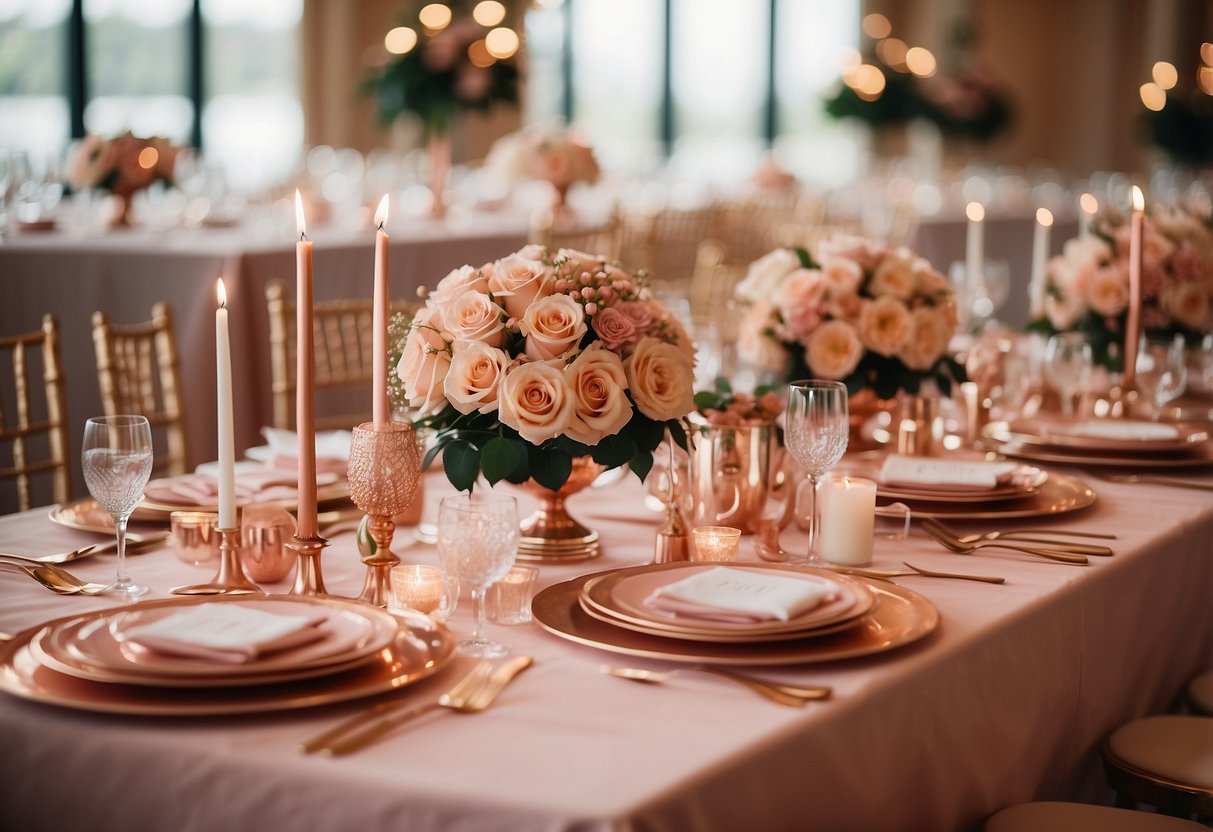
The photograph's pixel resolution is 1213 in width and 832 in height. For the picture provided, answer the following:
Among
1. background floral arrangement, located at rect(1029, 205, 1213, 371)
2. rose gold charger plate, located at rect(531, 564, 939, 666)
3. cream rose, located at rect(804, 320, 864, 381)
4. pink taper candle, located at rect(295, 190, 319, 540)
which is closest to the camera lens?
rose gold charger plate, located at rect(531, 564, 939, 666)

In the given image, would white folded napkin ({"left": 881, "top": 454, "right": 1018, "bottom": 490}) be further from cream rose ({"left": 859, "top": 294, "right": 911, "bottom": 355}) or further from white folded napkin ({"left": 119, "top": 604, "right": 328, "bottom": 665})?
white folded napkin ({"left": 119, "top": 604, "right": 328, "bottom": 665})

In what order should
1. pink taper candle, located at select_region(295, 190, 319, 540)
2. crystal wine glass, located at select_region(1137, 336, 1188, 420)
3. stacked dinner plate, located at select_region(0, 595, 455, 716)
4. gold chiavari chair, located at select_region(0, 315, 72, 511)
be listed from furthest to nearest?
crystal wine glass, located at select_region(1137, 336, 1188, 420) < gold chiavari chair, located at select_region(0, 315, 72, 511) < pink taper candle, located at select_region(295, 190, 319, 540) < stacked dinner plate, located at select_region(0, 595, 455, 716)

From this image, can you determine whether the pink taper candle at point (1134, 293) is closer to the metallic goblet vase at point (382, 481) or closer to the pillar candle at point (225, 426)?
the metallic goblet vase at point (382, 481)

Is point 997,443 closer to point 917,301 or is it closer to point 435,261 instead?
point 917,301

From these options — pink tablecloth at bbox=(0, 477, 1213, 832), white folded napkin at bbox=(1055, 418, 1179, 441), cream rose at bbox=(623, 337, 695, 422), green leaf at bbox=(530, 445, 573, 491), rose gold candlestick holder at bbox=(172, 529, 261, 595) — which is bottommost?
pink tablecloth at bbox=(0, 477, 1213, 832)

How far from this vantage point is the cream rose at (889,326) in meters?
2.29

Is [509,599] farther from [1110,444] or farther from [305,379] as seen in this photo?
[1110,444]

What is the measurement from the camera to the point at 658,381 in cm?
165

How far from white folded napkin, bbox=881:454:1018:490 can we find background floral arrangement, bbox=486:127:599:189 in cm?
382

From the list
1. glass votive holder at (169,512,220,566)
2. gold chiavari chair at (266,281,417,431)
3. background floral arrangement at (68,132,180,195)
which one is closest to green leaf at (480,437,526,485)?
glass votive holder at (169,512,220,566)

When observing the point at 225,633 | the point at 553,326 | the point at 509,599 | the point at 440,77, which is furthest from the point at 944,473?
the point at 440,77

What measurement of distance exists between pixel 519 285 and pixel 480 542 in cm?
42

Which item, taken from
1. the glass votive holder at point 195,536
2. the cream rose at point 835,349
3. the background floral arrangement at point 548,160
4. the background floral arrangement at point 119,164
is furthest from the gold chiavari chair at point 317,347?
the background floral arrangement at point 548,160

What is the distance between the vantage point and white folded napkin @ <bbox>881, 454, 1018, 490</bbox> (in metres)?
2.00
